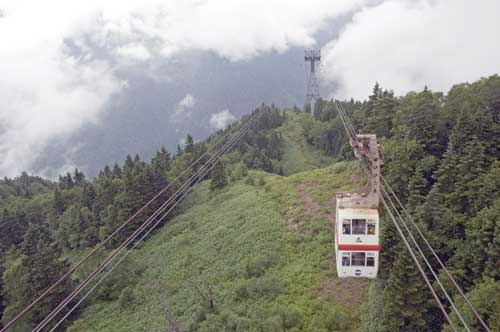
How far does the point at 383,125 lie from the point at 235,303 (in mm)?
27582

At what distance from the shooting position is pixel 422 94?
40.8m

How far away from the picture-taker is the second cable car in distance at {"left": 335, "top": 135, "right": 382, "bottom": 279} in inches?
885

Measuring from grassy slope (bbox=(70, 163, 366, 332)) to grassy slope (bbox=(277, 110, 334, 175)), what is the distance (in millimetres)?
30977

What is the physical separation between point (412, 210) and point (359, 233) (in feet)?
27.6

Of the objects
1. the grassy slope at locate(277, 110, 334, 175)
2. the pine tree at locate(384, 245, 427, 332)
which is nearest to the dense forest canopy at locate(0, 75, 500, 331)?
the pine tree at locate(384, 245, 427, 332)

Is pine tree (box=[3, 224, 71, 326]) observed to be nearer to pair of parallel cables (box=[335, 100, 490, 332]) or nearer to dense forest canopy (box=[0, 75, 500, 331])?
dense forest canopy (box=[0, 75, 500, 331])

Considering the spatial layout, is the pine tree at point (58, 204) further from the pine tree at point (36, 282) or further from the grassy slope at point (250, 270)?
the pine tree at point (36, 282)

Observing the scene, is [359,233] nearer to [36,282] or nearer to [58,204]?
[36,282]

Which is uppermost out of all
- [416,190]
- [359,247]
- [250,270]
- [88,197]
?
[416,190]

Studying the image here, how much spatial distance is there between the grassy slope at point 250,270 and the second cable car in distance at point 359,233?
4.07 meters

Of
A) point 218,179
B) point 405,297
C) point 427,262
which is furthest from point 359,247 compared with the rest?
point 218,179

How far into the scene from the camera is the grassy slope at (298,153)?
8512 cm

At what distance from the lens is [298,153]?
303 ft

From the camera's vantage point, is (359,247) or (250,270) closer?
(359,247)
